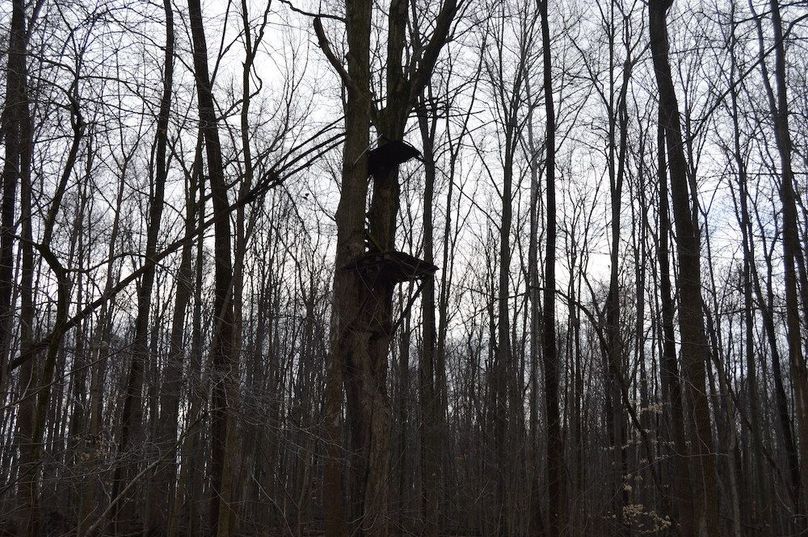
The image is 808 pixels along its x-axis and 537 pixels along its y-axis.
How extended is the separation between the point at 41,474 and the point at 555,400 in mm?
8255

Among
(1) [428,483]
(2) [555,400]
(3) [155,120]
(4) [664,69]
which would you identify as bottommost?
(1) [428,483]

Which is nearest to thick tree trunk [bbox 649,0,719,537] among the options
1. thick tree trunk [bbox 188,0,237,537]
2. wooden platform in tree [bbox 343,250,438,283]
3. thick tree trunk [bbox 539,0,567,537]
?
thick tree trunk [bbox 539,0,567,537]

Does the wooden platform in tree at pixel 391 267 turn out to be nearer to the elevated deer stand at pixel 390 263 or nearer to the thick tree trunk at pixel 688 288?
the elevated deer stand at pixel 390 263

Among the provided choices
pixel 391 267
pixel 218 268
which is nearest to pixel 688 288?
pixel 391 267

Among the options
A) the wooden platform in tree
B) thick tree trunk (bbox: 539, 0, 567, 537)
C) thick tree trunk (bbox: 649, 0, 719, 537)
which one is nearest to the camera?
the wooden platform in tree

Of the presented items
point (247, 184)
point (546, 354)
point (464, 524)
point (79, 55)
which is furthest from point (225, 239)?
point (464, 524)

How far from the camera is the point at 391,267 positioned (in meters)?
6.38

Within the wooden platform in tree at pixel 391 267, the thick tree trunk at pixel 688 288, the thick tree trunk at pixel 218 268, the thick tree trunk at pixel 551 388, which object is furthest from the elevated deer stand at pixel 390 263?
the thick tree trunk at pixel 551 388

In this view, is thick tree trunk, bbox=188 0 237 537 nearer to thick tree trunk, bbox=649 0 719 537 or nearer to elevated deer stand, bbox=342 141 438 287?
elevated deer stand, bbox=342 141 438 287

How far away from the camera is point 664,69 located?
31.1 feet

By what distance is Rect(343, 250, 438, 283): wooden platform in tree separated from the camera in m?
6.25

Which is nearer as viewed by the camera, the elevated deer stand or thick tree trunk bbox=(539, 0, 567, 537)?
the elevated deer stand

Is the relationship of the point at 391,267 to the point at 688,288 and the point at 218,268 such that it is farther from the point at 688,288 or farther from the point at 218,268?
the point at 688,288

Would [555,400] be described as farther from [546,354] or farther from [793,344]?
[793,344]
